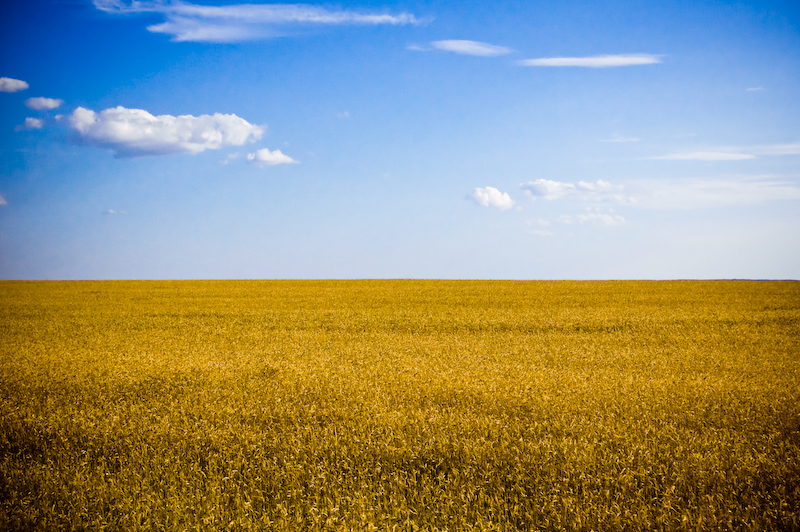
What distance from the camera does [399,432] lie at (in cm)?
624

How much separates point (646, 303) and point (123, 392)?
22.8 meters

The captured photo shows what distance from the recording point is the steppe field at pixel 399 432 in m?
4.63

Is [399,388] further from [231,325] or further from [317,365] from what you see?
[231,325]

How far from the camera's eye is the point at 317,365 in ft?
33.4

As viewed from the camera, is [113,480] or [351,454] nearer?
[113,480]

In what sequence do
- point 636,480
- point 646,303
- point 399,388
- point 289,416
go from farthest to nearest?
point 646,303 → point 399,388 → point 289,416 → point 636,480

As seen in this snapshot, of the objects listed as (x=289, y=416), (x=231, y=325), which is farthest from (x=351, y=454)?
(x=231, y=325)

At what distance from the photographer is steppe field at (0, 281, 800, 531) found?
463 cm

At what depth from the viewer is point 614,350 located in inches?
486

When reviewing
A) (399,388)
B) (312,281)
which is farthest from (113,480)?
(312,281)

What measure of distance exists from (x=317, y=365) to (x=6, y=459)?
17.7 ft

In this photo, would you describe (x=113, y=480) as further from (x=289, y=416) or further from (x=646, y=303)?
(x=646, y=303)

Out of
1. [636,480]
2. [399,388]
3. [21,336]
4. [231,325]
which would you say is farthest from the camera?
[231,325]

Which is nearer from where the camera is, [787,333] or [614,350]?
[614,350]
